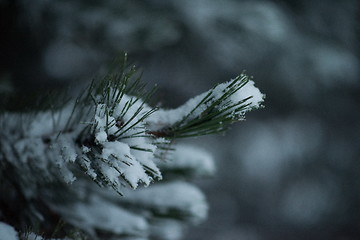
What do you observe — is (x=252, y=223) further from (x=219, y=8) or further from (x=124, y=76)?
(x=124, y=76)

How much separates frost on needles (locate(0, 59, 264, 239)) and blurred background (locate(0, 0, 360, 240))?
21 centimetres

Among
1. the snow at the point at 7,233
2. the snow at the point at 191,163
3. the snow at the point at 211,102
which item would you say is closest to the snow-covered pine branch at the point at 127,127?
the snow at the point at 211,102

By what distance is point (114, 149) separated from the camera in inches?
28.2

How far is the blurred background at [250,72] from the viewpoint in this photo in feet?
5.87

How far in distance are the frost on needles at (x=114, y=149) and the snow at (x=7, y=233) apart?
170 mm

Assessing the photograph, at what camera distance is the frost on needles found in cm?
74

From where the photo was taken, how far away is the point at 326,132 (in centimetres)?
489

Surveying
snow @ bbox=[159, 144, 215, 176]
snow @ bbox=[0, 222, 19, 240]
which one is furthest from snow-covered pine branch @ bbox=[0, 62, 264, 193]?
snow @ bbox=[159, 144, 215, 176]

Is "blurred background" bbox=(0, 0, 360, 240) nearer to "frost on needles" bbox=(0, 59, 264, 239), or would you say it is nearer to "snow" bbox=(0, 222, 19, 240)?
"frost on needles" bbox=(0, 59, 264, 239)

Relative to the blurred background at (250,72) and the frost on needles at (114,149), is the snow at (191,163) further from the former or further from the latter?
the blurred background at (250,72)

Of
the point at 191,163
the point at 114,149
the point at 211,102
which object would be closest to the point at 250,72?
the point at 191,163

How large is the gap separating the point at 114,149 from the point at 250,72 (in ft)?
7.89

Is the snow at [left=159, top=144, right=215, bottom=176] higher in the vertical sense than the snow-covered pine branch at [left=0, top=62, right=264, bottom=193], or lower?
higher

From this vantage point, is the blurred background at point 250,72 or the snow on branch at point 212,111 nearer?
the snow on branch at point 212,111
